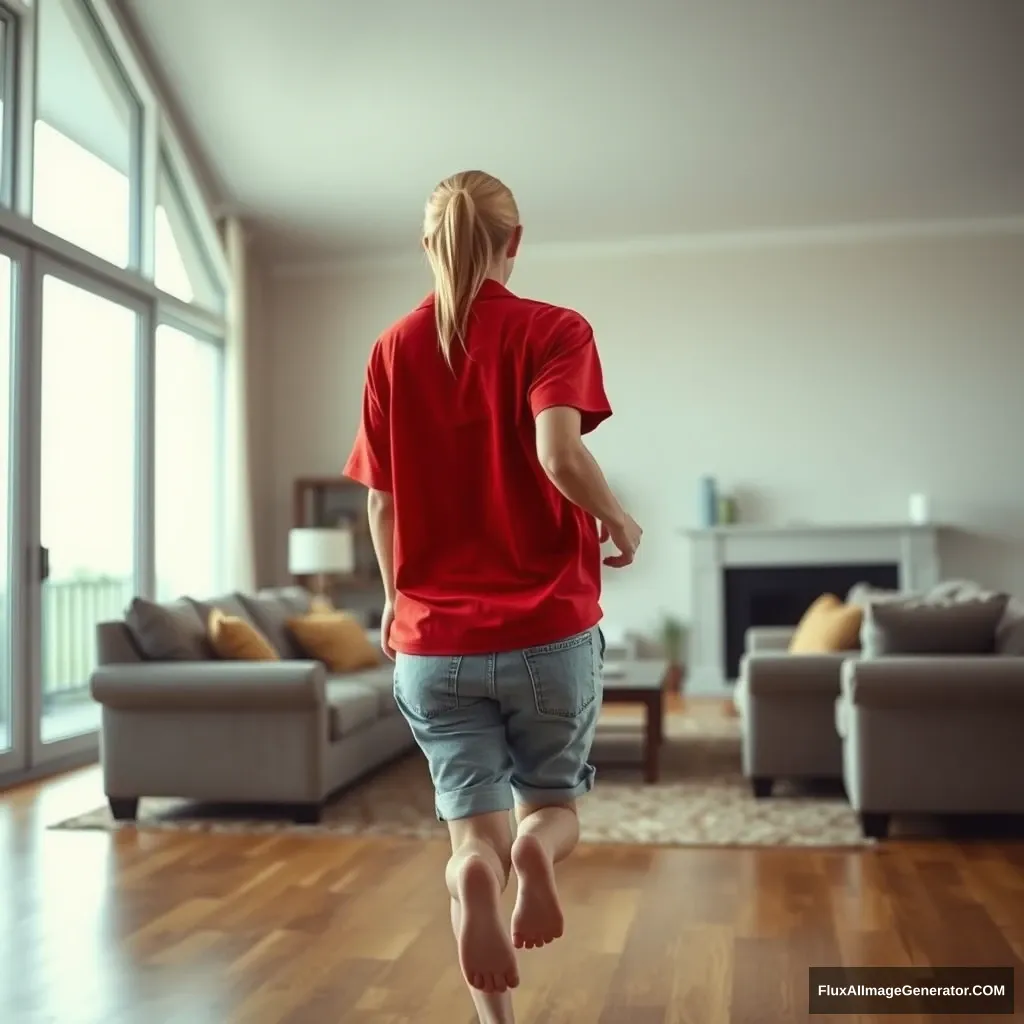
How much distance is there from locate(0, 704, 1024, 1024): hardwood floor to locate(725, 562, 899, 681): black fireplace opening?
4.31 m

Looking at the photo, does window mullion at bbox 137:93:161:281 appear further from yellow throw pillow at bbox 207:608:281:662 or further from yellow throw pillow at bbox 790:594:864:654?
yellow throw pillow at bbox 790:594:864:654

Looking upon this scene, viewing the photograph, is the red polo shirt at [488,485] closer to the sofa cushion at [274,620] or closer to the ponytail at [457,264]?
the ponytail at [457,264]

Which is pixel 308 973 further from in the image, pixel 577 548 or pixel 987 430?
pixel 987 430

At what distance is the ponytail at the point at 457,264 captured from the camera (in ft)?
5.45

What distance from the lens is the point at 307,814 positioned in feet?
14.0

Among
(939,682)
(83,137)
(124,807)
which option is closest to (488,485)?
(939,682)

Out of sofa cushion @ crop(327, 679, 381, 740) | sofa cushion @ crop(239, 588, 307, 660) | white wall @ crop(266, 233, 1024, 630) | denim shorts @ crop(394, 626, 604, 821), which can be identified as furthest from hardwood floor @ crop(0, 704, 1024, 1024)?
white wall @ crop(266, 233, 1024, 630)

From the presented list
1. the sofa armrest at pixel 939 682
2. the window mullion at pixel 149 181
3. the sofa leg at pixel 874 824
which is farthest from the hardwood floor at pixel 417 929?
the window mullion at pixel 149 181

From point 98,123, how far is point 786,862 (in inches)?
199

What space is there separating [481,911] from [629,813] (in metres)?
2.84

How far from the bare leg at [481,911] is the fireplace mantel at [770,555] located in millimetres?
6476

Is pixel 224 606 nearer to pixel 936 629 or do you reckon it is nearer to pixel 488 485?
pixel 936 629

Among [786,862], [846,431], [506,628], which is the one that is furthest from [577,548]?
[846,431]

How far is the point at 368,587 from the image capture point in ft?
28.1
